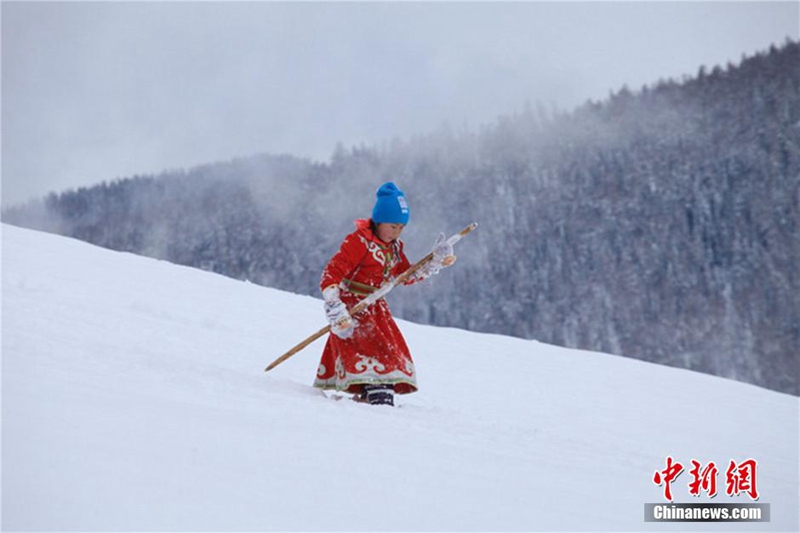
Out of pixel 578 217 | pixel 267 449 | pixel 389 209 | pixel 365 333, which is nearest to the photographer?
pixel 267 449

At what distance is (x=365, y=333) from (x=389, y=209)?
32.0 inches

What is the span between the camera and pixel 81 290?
718cm

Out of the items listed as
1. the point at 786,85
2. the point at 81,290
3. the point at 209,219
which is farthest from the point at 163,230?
the point at 81,290

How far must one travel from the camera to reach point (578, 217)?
84.4 meters

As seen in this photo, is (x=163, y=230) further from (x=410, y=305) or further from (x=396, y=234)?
(x=396, y=234)

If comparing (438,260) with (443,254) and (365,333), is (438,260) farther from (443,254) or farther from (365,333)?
(365,333)

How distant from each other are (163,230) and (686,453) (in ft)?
286

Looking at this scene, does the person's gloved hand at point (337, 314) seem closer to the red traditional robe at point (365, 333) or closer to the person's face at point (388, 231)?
the red traditional robe at point (365, 333)

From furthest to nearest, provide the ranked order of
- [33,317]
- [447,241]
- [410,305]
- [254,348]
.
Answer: [410,305], [254,348], [447,241], [33,317]

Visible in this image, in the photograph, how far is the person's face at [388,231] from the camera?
477 centimetres

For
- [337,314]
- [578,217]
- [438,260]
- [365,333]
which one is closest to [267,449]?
[337,314]

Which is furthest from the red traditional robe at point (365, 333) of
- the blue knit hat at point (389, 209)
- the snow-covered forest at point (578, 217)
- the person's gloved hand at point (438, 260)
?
the snow-covered forest at point (578, 217)

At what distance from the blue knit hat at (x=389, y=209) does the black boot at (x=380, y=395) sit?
3.49ft

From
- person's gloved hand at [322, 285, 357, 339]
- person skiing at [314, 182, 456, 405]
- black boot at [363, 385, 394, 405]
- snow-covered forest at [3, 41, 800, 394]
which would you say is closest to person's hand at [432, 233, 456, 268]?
person skiing at [314, 182, 456, 405]
